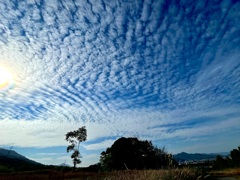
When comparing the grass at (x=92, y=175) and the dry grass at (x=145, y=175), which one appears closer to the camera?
the grass at (x=92, y=175)

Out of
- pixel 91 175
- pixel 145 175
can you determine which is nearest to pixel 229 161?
pixel 145 175

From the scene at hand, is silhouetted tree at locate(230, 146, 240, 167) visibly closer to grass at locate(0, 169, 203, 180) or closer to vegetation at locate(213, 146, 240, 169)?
vegetation at locate(213, 146, 240, 169)

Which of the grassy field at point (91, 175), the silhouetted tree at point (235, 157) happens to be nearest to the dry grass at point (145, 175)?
the grassy field at point (91, 175)

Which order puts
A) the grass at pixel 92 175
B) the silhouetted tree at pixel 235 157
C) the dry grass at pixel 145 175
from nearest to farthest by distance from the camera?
the grass at pixel 92 175 → the dry grass at pixel 145 175 → the silhouetted tree at pixel 235 157

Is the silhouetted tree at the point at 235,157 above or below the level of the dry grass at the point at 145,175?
above

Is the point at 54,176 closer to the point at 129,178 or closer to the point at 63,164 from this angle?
the point at 63,164

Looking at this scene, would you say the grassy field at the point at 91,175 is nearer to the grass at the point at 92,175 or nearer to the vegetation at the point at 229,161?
the grass at the point at 92,175

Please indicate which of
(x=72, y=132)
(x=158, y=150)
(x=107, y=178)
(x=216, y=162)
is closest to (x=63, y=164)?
(x=107, y=178)

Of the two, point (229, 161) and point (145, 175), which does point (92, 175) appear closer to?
point (145, 175)

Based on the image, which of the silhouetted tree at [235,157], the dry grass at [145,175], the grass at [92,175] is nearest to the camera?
the grass at [92,175]

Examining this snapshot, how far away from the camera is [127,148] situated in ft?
169

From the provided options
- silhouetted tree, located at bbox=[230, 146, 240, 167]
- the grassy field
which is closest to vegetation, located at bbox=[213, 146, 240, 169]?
A: silhouetted tree, located at bbox=[230, 146, 240, 167]

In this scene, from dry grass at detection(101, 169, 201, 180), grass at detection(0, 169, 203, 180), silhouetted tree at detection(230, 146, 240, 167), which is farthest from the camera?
silhouetted tree at detection(230, 146, 240, 167)

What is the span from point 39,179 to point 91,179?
71.6 inches
